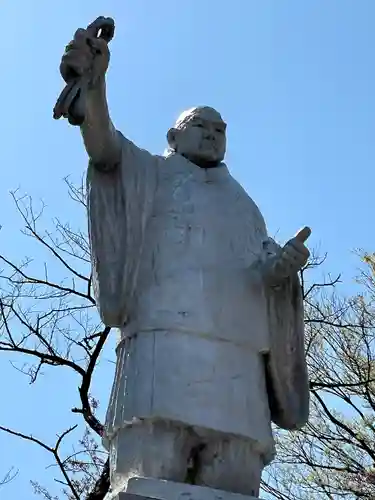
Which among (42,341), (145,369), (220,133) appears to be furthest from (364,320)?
→ (145,369)

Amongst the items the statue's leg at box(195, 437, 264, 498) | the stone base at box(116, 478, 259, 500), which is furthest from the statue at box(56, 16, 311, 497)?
the stone base at box(116, 478, 259, 500)

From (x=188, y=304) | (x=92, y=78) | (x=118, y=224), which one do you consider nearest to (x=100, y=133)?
(x=92, y=78)

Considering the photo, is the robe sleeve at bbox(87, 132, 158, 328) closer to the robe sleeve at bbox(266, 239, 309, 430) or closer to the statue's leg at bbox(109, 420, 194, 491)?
the statue's leg at bbox(109, 420, 194, 491)

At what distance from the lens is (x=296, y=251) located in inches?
124

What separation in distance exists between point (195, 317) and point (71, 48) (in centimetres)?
112

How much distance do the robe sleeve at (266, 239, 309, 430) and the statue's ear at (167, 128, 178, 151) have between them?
84 cm

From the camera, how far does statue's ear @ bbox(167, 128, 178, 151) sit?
3.71 meters

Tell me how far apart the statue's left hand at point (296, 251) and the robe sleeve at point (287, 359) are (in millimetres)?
139

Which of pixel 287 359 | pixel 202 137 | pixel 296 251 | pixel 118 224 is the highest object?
pixel 202 137

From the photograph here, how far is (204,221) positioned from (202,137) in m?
0.51

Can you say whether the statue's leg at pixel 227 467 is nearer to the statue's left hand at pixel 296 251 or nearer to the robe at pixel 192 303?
the robe at pixel 192 303

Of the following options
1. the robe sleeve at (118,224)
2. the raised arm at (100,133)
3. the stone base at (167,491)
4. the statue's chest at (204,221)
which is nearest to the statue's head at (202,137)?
the statue's chest at (204,221)

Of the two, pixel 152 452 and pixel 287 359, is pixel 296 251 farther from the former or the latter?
pixel 152 452

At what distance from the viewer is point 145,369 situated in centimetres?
298
